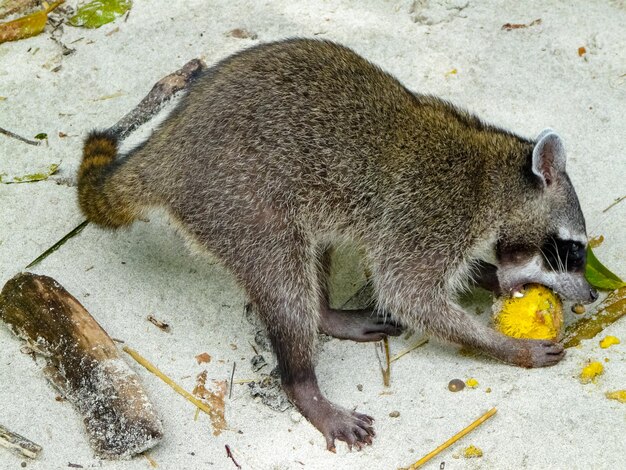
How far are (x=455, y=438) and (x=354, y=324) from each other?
1.06m

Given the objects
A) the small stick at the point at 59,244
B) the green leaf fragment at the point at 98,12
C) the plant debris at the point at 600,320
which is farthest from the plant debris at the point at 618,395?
the green leaf fragment at the point at 98,12

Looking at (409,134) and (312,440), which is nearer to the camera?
(312,440)

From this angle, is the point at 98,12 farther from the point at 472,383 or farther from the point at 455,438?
the point at 455,438

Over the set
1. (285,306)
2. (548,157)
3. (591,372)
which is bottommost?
(591,372)

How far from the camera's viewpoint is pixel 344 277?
5707 mm

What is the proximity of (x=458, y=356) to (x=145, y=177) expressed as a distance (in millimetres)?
1993

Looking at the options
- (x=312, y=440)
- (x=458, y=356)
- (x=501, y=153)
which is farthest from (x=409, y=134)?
(x=312, y=440)

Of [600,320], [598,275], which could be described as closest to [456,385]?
[600,320]

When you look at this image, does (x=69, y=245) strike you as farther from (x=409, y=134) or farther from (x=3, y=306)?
(x=409, y=134)

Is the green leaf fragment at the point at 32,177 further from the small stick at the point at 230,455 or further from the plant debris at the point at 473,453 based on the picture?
the plant debris at the point at 473,453

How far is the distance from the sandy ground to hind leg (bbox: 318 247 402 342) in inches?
3.2

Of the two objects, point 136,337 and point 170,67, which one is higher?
point 170,67

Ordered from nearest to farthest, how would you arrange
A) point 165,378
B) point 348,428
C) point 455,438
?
point 455,438, point 348,428, point 165,378

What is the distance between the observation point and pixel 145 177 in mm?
4902
